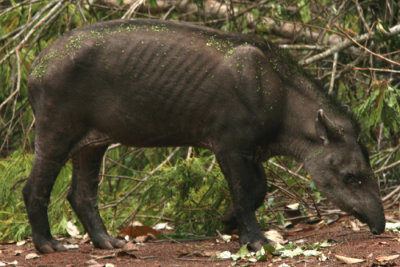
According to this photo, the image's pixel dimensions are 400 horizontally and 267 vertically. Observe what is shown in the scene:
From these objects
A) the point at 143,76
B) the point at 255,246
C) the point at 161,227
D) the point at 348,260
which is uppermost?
the point at 143,76

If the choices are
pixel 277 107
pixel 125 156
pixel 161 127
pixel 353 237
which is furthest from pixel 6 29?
pixel 353 237

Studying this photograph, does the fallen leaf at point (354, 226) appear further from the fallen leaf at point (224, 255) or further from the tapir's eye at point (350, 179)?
the fallen leaf at point (224, 255)

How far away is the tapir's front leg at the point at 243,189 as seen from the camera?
517cm

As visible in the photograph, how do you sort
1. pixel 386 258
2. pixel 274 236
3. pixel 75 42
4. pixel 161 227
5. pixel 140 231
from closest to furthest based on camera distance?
pixel 386 258 < pixel 75 42 < pixel 274 236 < pixel 140 231 < pixel 161 227

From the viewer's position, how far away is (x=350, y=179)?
5199 millimetres

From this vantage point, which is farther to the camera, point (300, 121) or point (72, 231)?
point (72, 231)

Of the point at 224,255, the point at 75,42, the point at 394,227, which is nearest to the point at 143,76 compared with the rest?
the point at 75,42

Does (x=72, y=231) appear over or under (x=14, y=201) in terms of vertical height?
under

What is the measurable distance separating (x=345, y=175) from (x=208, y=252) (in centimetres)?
126

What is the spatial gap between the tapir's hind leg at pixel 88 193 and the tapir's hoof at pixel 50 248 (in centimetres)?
32

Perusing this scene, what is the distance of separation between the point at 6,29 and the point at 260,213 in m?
4.06

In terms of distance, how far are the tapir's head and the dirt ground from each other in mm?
255

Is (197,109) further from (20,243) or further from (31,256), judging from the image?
(20,243)

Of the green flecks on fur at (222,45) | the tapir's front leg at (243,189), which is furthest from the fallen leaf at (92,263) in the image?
the green flecks on fur at (222,45)
